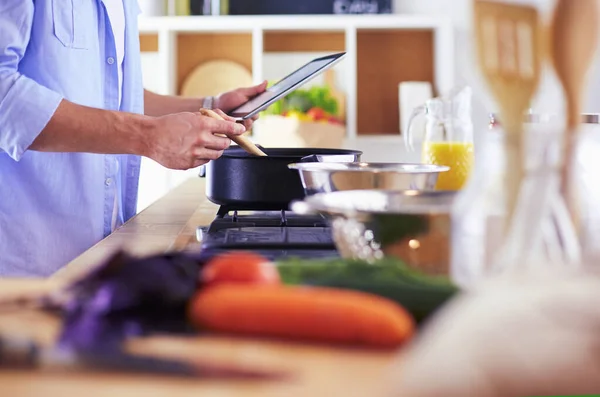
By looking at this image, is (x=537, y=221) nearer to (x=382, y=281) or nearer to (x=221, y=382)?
(x=382, y=281)

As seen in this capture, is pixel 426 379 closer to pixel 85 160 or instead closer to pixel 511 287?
pixel 511 287

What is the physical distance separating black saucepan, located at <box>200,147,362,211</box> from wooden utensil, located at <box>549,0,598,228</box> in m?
0.79

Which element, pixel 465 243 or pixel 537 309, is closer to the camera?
pixel 537 309

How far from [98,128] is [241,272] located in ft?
3.42

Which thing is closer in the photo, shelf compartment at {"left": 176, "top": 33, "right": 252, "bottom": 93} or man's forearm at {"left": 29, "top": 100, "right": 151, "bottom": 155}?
man's forearm at {"left": 29, "top": 100, "right": 151, "bottom": 155}

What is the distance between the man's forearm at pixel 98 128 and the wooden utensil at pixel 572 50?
1102mm

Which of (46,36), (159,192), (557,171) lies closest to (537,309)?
(557,171)

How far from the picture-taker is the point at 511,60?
0.73m

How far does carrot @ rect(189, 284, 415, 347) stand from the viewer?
0.65 meters

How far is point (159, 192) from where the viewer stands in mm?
4461

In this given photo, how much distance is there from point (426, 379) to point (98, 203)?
1.58m

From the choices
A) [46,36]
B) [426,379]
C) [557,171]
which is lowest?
[426,379]

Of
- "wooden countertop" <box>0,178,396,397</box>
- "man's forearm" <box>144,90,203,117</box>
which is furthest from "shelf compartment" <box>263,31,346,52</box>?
"wooden countertop" <box>0,178,396,397</box>

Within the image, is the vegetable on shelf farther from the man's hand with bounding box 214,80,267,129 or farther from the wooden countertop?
the wooden countertop
